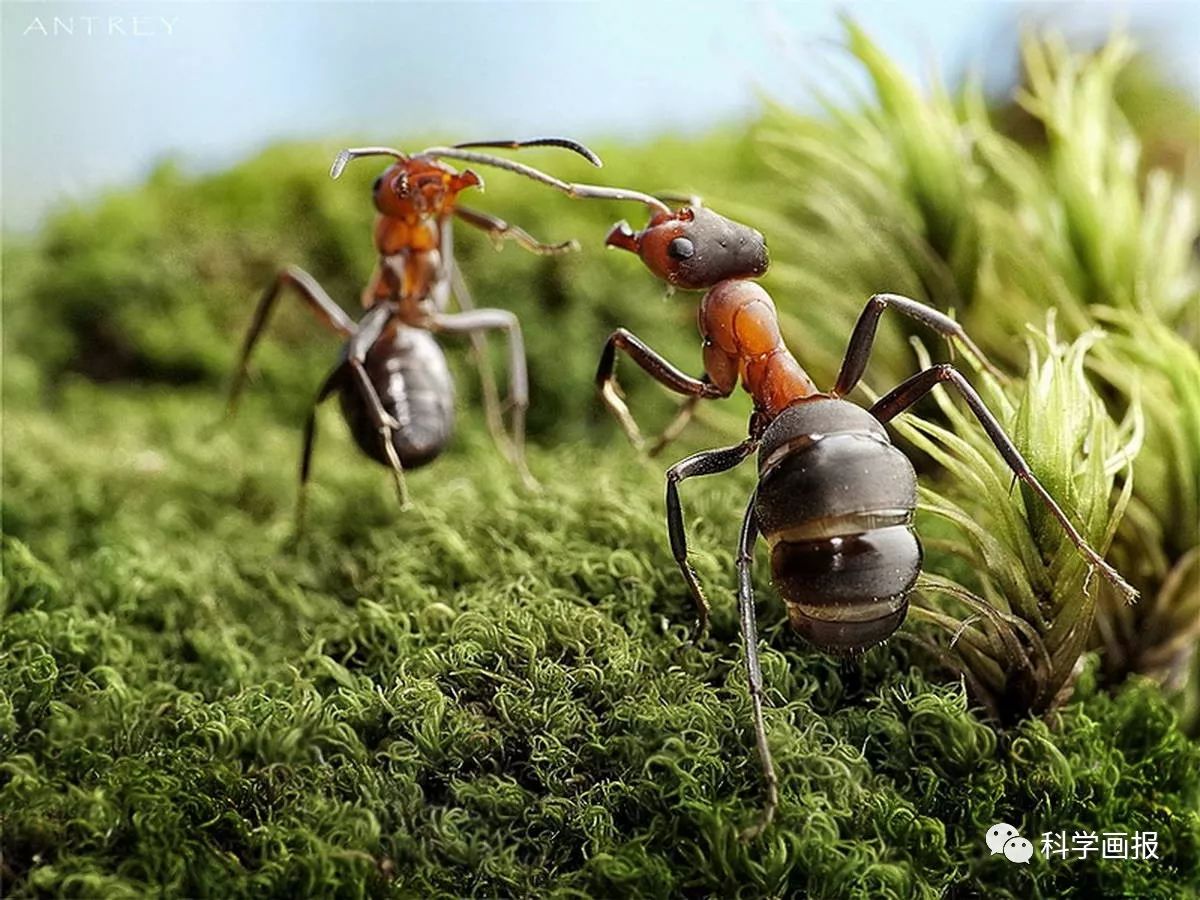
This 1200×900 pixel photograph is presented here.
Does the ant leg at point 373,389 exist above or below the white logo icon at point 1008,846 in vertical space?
above

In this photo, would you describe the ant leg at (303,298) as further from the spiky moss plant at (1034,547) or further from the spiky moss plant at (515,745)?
the spiky moss plant at (1034,547)

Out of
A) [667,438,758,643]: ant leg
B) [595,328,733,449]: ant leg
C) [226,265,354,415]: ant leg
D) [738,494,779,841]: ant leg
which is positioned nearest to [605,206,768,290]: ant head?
[595,328,733,449]: ant leg

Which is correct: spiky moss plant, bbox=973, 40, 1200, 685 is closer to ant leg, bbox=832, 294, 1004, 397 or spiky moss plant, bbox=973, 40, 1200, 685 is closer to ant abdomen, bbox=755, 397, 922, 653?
ant leg, bbox=832, 294, 1004, 397

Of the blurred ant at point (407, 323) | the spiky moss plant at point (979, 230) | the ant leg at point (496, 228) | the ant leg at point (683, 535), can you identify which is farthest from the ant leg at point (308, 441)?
the spiky moss plant at point (979, 230)

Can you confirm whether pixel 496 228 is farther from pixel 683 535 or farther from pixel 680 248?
pixel 683 535

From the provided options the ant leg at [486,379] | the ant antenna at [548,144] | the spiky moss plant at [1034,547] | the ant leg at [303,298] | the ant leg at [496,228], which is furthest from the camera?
the ant leg at [486,379]

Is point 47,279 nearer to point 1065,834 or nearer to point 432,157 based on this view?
point 432,157

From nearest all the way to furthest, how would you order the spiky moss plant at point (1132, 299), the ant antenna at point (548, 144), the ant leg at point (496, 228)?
the ant antenna at point (548, 144), the spiky moss plant at point (1132, 299), the ant leg at point (496, 228)
